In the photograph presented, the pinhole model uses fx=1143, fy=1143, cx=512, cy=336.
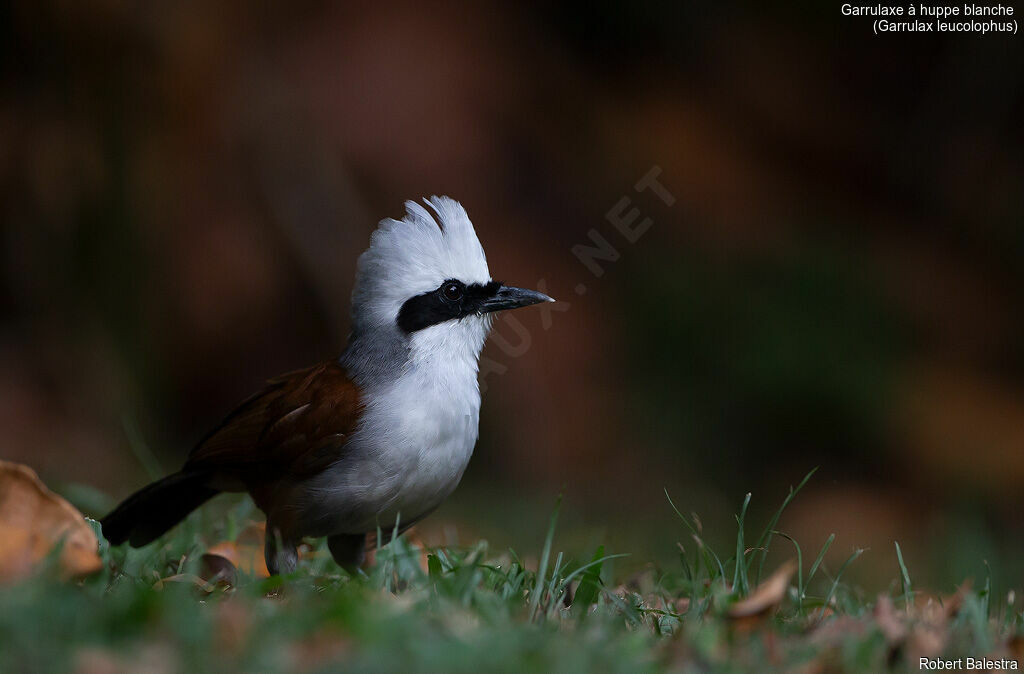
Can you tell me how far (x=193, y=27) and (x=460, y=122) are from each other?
208cm

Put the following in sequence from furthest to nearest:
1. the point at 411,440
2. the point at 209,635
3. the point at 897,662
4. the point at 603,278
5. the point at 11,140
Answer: the point at 603,278
the point at 11,140
the point at 411,440
the point at 897,662
the point at 209,635

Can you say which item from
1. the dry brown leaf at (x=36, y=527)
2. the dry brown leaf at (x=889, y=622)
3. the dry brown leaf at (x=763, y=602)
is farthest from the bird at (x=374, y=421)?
the dry brown leaf at (x=889, y=622)

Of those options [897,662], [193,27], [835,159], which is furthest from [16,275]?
[897,662]

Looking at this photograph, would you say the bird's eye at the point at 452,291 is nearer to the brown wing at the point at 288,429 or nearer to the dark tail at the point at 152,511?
the brown wing at the point at 288,429

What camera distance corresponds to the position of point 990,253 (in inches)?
382

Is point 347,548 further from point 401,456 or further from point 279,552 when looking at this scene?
point 401,456

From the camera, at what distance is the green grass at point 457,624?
2588mm

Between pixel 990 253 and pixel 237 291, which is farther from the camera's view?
pixel 990 253

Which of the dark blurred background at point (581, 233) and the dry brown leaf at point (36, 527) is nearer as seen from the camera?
the dry brown leaf at point (36, 527)

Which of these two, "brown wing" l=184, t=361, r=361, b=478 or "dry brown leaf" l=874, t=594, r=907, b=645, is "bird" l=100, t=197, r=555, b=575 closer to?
"brown wing" l=184, t=361, r=361, b=478

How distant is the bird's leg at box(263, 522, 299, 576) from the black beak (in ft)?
3.86

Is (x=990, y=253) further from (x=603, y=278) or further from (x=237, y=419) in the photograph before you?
(x=237, y=419)

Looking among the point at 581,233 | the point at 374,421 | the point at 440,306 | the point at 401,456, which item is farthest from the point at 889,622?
the point at 581,233

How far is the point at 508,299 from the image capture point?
461 centimetres
